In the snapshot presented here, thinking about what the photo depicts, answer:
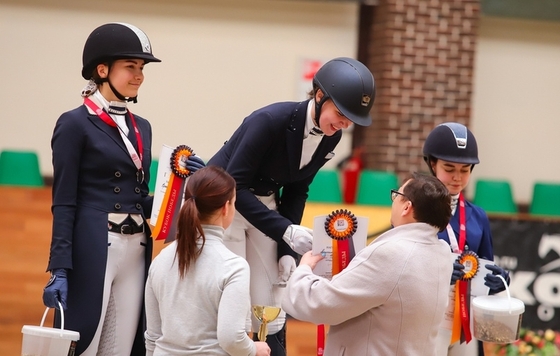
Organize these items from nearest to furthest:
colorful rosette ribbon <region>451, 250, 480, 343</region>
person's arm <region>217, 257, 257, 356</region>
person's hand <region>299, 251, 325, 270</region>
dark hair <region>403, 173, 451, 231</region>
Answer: person's arm <region>217, 257, 257, 356</region> < dark hair <region>403, 173, 451, 231</region> < person's hand <region>299, 251, 325, 270</region> < colorful rosette ribbon <region>451, 250, 480, 343</region>

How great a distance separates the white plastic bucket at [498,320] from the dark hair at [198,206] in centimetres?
111

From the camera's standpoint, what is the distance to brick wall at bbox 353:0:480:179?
311 inches

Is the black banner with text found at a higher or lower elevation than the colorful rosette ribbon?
lower

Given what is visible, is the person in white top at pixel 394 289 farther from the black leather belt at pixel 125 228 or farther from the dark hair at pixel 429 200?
the black leather belt at pixel 125 228

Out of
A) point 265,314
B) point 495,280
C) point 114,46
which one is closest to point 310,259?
point 265,314

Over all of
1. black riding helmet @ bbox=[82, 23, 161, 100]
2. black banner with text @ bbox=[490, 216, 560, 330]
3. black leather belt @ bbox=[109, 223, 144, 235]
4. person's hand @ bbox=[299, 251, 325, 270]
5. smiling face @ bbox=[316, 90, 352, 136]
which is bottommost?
black banner with text @ bbox=[490, 216, 560, 330]

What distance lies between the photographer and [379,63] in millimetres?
8062

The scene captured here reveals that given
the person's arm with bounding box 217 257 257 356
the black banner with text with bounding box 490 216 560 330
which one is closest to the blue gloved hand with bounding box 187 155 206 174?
the person's arm with bounding box 217 257 257 356

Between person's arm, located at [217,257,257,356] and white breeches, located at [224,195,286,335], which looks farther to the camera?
white breeches, located at [224,195,286,335]

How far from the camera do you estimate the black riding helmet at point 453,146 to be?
3.23 meters

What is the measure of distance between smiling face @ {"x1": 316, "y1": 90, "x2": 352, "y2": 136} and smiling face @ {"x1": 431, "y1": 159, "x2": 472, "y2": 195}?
52 centimetres

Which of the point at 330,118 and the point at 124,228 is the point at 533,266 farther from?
the point at 124,228

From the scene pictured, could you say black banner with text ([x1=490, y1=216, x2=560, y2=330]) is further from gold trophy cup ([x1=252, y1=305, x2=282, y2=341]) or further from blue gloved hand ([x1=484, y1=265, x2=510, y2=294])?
gold trophy cup ([x1=252, y1=305, x2=282, y2=341])

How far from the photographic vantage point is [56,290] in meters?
2.76
